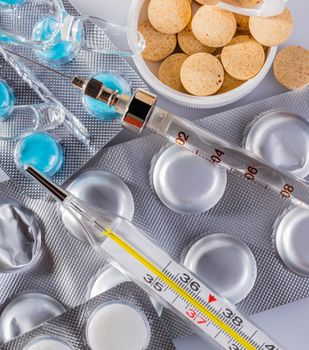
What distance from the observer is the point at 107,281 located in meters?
1.19

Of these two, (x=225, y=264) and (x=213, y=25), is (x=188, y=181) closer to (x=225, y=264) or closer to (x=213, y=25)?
(x=225, y=264)

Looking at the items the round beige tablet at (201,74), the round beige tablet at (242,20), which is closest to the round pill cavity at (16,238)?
the round beige tablet at (201,74)

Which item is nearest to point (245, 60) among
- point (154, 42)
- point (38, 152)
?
point (154, 42)

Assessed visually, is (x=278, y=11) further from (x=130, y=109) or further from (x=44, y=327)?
(x=44, y=327)

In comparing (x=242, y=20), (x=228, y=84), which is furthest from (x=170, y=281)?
(x=242, y=20)

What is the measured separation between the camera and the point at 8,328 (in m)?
1.18

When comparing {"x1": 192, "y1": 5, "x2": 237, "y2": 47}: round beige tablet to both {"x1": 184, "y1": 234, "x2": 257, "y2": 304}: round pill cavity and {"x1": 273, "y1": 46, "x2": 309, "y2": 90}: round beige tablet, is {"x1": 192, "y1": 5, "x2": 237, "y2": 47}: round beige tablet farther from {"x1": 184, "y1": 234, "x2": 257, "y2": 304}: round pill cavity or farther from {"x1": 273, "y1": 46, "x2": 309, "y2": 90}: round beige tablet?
{"x1": 184, "y1": 234, "x2": 257, "y2": 304}: round pill cavity

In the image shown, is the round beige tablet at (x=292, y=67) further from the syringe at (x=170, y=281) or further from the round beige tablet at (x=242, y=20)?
the syringe at (x=170, y=281)

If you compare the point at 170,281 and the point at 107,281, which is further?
the point at 107,281

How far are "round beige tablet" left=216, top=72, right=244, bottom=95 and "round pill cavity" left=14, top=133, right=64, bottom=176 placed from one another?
11.7 inches

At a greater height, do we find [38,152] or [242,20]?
[242,20]

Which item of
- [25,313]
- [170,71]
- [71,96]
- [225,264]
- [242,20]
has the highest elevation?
[242,20]

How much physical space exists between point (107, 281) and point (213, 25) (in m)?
0.47

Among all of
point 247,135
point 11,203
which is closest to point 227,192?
point 247,135
